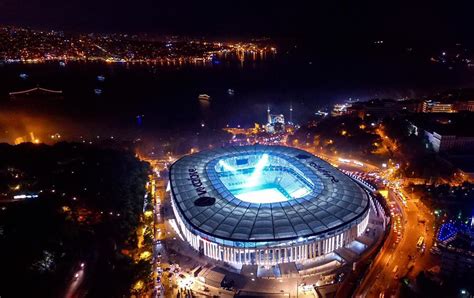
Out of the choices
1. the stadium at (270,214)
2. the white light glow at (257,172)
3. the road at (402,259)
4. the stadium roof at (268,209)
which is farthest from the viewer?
the white light glow at (257,172)

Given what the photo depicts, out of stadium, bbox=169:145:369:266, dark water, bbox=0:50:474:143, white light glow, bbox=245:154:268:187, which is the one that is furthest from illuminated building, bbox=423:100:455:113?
white light glow, bbox=245:154:268:187

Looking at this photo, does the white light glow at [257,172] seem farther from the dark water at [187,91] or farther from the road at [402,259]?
the dark water at [187,91]

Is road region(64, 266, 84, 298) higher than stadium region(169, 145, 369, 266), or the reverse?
stadium region(169, 145, 369, 266)

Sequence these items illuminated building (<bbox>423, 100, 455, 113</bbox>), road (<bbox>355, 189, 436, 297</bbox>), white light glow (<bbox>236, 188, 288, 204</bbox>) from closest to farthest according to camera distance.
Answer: road (<bbox>355, 189, 436, 297</bbox>) < white light glow (<bbox>236, 188, 288, 204</bbox>) < illuminated building (<bbox>423, 100, 455, 113</bbox>)

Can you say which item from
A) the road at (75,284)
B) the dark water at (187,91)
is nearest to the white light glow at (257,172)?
the road at (75,284)

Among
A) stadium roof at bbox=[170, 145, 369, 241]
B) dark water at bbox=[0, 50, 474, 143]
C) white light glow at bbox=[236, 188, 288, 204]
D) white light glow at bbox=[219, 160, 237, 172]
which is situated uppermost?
stadium roof at bbox=[170, 145, 369, 241]

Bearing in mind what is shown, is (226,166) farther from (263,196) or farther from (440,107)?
(440,107)

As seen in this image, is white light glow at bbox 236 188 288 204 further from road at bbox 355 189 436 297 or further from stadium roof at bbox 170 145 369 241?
road at bbox 355 189 436 297

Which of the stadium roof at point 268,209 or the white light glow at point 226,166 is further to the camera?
the white light glow at point 226,166

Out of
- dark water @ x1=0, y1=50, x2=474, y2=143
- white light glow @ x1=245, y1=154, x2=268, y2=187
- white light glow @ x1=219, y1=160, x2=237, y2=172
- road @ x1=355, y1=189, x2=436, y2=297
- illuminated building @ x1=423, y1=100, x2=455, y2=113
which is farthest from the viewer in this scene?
dark water @ x1=0, y1=50, x2=474, y2=143
